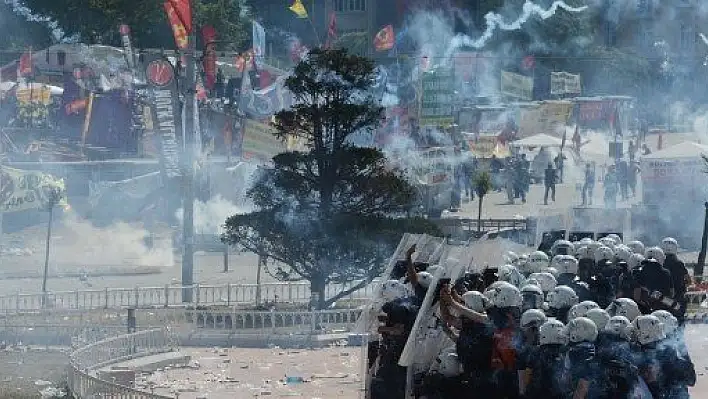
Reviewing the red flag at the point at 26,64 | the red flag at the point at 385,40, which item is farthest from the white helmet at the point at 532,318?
the red flag at the point at 26,64

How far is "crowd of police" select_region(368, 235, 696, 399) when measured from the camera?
14.6m

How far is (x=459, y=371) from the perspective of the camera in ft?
50.8

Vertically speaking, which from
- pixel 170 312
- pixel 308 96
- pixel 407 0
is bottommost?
pixel 170 312

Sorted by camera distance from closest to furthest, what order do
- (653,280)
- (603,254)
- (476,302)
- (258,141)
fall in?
(476,302) → (653,280) → (603,254) → (258,141)

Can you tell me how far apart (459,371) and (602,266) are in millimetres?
4202

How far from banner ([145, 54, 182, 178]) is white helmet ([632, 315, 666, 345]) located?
20.8 meters

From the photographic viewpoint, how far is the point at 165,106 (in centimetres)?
3553

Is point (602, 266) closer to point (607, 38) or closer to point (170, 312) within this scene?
point (170, 312)

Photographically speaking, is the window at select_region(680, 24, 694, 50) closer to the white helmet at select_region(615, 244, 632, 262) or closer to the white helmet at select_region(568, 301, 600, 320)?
the white helmet at select_region(615, 244, 632, 262)

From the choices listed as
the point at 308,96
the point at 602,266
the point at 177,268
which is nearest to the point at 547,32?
the point at 177,268

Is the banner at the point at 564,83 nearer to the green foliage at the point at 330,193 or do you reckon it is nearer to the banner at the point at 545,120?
the banner at the point at 545,120

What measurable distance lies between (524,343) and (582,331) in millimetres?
734

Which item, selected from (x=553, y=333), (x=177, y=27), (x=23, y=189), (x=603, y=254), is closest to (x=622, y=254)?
(x=603, y=254)

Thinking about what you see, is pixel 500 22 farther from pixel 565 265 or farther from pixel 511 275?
pixel 511 275
